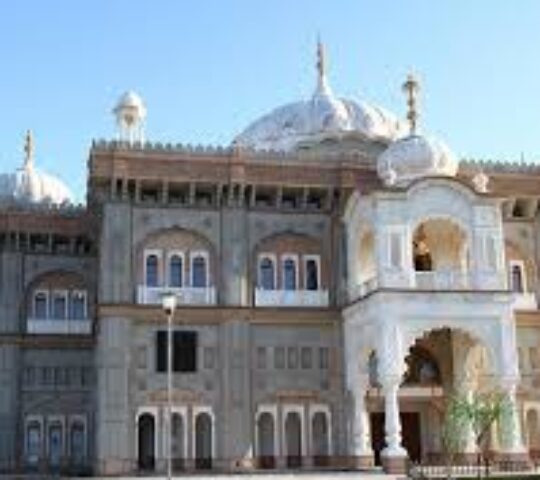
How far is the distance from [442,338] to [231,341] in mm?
7951

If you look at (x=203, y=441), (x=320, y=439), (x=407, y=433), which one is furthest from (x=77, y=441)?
(x=407, y=433)

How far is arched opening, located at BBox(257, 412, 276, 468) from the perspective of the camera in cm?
3431

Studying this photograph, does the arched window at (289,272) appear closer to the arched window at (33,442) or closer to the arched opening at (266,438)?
the arched opening at (266,438)

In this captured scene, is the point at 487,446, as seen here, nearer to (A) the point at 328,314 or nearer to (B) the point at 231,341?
(A) the point at 328,314

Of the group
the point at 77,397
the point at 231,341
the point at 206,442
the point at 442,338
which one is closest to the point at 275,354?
the point at 231,341

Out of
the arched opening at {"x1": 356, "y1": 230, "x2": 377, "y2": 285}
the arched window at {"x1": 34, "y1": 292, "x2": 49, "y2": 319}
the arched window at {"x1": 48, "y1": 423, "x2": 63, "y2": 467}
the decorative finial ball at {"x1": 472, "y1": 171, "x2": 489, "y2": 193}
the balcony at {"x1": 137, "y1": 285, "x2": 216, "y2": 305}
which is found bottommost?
the arched window at {"x1": 48, "y1": 423, "x2": 63, "y2": 467}

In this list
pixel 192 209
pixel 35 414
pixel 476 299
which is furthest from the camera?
pixel 35 414

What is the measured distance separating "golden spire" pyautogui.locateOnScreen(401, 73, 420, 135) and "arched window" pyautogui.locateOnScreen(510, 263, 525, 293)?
21.1ft

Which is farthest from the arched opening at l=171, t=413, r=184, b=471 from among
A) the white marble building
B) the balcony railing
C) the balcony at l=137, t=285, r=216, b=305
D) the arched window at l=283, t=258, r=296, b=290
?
the balcony railing

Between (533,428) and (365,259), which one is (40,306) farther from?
(533,428)

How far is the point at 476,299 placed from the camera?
109 feet

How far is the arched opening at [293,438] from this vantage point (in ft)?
113

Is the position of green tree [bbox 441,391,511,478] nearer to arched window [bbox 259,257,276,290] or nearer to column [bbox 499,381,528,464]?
column [bbox 499,381,528,464]

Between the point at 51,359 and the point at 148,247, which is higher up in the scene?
the point at 148,247
